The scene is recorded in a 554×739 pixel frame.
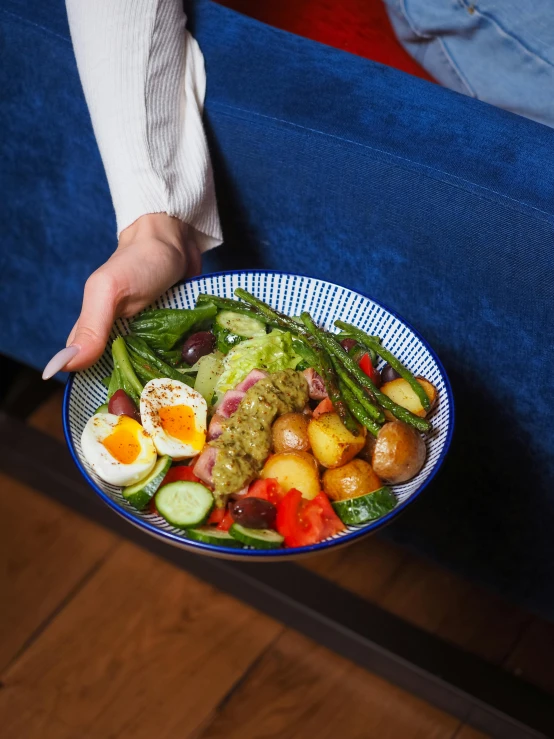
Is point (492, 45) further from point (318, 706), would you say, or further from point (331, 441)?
point (318, 706)

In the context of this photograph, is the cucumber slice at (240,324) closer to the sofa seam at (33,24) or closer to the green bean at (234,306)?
the green bean at (234,306)

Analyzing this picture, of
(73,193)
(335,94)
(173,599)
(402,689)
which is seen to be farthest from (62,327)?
(402,689)

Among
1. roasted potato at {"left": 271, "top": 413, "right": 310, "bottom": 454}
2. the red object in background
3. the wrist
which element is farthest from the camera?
the red object in background

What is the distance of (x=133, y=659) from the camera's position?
1.60m

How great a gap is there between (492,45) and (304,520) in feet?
2.61

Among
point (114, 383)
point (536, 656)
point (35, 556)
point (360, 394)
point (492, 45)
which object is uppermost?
point (492, 45)

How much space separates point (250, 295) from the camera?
1.10 m

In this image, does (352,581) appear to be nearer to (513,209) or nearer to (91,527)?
(91,527)

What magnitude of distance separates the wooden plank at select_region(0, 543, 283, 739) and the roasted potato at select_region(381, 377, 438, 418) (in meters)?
0.82

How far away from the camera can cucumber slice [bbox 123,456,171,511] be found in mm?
914

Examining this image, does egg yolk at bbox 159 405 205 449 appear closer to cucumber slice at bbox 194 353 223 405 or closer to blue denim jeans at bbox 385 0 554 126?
cucumber slice at bbox 194 353 223 405

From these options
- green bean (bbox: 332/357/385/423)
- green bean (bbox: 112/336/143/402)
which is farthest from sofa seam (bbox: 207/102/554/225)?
green bean (bbox: 112/336/143/402)

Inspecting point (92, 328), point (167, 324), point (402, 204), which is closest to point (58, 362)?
point (92, 328)

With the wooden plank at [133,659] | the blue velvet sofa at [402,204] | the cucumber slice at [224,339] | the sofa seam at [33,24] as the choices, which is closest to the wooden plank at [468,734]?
the blue velvet sofa at [402,204]
